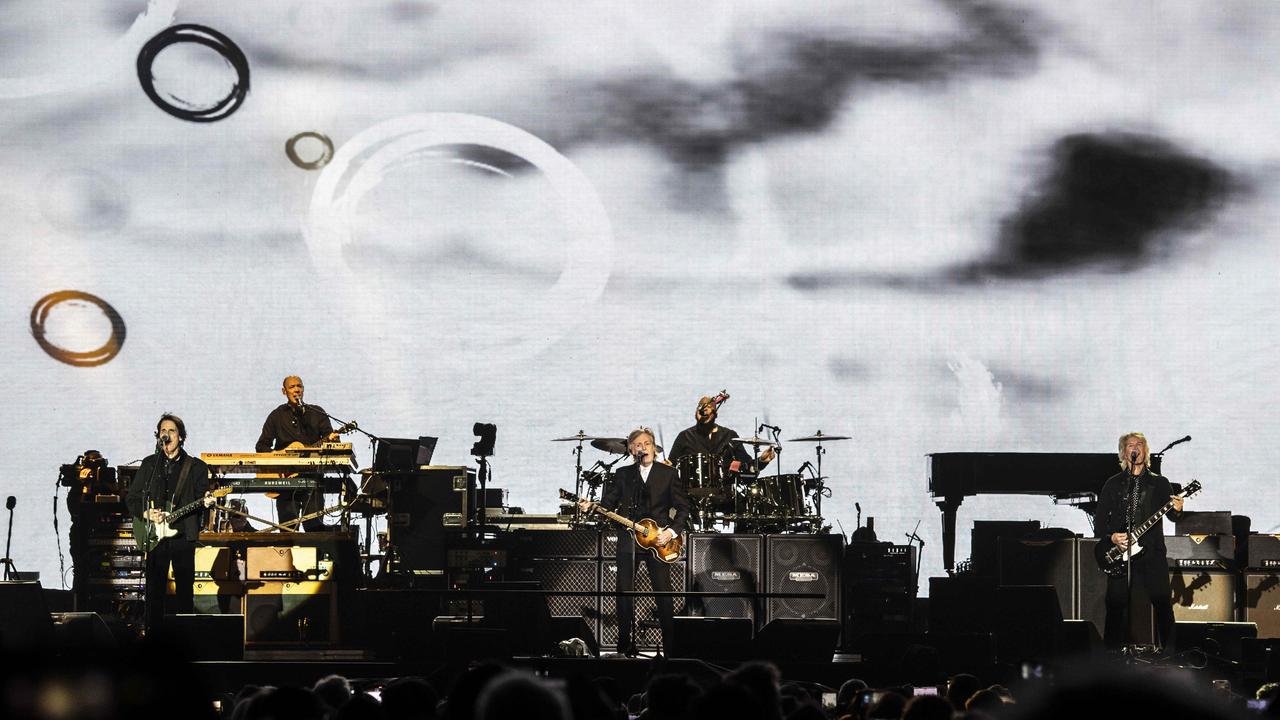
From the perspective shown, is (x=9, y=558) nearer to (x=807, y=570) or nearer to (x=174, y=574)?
(x=174, y=574)

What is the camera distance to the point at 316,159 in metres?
Result: 11.5

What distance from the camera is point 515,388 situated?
1146cm

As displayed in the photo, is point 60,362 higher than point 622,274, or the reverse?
point 622,274

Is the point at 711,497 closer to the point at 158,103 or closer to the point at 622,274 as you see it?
the point at 622,274

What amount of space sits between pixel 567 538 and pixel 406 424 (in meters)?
2.14

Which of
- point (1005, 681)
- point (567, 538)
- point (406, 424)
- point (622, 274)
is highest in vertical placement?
point (622, 274)

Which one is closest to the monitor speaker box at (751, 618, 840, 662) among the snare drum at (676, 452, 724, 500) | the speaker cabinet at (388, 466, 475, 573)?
the snare drum at (676, 452, 724, 500)

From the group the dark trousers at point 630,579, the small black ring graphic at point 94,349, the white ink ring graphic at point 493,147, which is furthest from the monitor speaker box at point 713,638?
the small black ring graphic at point 94,349

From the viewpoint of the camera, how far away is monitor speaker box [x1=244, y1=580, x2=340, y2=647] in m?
8.62

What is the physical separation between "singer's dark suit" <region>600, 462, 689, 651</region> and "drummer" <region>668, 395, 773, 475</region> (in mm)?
706

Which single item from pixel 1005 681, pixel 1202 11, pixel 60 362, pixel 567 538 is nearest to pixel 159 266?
pixel 60 362

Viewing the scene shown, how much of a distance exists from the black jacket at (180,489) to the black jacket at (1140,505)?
538 centimetres

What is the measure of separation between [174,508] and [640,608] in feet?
10.2

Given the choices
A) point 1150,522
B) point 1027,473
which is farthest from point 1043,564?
point 1150,522
